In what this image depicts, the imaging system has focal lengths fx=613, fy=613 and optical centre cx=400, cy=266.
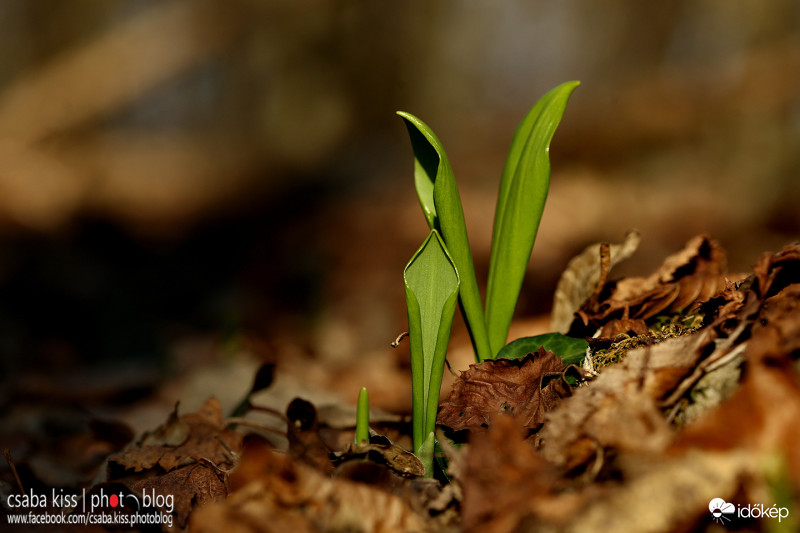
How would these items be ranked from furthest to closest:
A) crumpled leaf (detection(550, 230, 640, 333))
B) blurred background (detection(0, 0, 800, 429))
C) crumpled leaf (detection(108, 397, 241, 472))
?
blurred background (detection(0, 0, 800, 429)) < crumpled leaf (detection(550, 230, 640, 333)) < crumpled leaf (detection(108, 397, 241, 472))

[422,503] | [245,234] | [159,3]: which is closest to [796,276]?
[422,503]

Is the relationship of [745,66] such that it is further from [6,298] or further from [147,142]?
[147,142]

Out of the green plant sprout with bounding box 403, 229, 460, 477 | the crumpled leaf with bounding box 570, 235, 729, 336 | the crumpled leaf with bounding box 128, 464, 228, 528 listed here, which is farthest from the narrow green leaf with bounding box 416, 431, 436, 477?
the crumpled leaf with bounding box 570, 235, 729, 336

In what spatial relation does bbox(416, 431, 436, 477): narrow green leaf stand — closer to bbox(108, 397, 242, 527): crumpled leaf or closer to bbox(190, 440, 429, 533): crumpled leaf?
bbox(190, 440, 429, 533): crumpled leaf

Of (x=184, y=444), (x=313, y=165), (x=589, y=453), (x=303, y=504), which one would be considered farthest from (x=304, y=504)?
(x=313, y=165)

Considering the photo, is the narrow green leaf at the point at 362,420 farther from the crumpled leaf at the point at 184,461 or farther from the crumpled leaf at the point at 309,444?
the crumpled leaf at the point at 184,461

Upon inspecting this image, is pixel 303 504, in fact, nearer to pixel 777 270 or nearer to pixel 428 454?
pixel 428 454

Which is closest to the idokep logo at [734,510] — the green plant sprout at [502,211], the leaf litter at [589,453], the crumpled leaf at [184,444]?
the leaf litter at [589,453]

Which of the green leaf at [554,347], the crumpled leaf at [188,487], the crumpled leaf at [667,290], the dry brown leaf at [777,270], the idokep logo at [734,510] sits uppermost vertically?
the crumpled leaf at [667,290]
